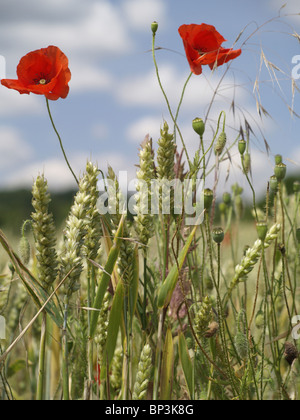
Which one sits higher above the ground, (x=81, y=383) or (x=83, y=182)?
(x=83, y=182)

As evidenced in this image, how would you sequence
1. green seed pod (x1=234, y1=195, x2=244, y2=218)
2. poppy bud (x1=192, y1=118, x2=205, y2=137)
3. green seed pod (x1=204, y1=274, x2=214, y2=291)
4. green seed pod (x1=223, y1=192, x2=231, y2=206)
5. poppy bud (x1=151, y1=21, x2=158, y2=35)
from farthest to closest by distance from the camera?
green seed pod (x1=234, y1=195, x2=244, y2=218)
green seed pod (x1=223, y1=192, x2=231, y2=206)
green seed pod (x1=204, y1=274, x2=214, y2=291)
poppy bud (x1=151, y1=21, x2=158, y2=35)
poppy bud (x1=192, y1=118, x2=205, y2=137)

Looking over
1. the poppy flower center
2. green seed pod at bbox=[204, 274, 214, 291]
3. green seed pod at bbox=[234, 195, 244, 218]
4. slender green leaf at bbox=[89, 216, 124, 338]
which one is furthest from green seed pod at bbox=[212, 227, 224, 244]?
green seed pod at bbox=[234, 195, 244, 218]

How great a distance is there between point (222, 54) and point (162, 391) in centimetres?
69

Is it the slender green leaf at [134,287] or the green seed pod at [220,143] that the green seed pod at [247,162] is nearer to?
the green seed pod at [220,143]

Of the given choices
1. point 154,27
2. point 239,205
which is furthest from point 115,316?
point 239,205

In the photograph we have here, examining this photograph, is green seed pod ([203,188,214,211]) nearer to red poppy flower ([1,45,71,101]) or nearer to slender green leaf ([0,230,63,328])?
slender green leaf ([0,230,63,328])

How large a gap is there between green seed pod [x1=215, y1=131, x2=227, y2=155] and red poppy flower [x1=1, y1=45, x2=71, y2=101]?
0.34 meters

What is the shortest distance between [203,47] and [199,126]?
32 cm

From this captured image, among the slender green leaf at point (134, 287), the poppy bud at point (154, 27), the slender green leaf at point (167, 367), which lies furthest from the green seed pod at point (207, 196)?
the poppy bud at point (154, 27)

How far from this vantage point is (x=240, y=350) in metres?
1.03

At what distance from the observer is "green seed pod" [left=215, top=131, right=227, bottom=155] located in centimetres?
101

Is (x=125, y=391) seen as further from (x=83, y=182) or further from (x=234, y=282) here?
(x=83, y=182)

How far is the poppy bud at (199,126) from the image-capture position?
923 mm
